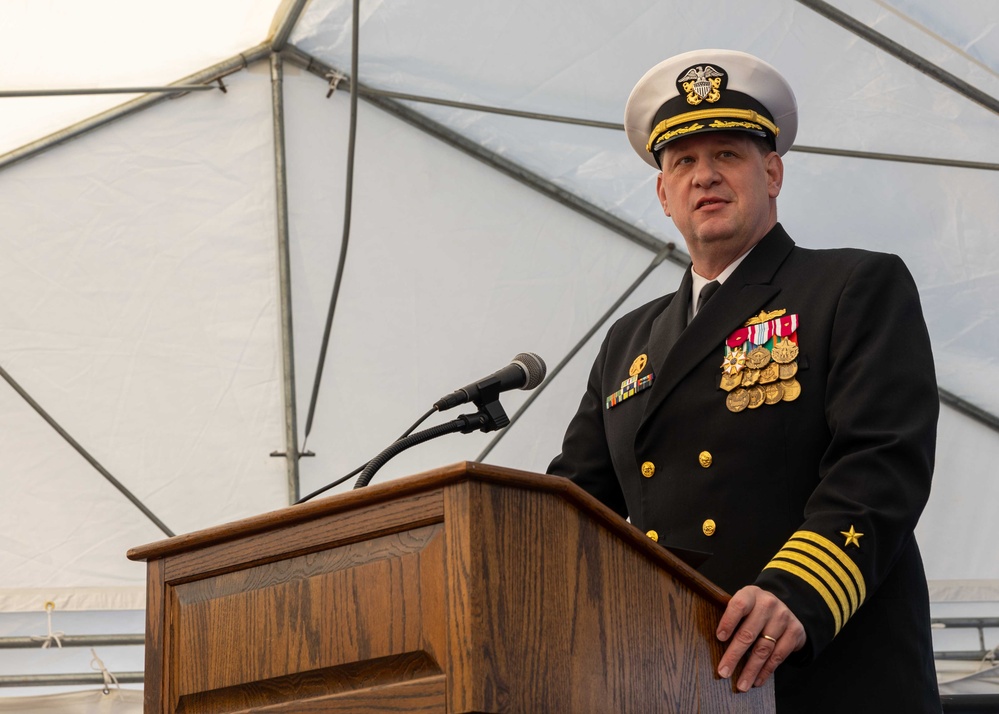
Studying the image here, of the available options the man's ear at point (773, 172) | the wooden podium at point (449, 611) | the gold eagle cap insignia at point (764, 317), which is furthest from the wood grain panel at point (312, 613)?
the man's ear at point (773, 172)

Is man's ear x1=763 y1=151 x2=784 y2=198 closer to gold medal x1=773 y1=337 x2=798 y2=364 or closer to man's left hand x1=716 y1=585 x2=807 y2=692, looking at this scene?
gold medal x1=773 y1=337 x2=798 y2=364

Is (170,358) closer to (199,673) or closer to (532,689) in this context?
(199,673)

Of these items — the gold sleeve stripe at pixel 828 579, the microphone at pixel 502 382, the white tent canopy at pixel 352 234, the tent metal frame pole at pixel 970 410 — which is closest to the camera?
the gold sleeve stripe at pixel 828 579

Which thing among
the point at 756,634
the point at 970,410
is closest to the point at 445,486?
the point at 756,634

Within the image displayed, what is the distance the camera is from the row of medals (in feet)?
5.38

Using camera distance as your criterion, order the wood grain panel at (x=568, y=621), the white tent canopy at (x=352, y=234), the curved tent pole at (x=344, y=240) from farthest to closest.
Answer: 1. the white tent canopy at (x=352, y=234)
2. the curved tent pole at (x=344, y=240)
3. the wood grain panel at (x=568, y=621)

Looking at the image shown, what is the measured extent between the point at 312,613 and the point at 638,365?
0.92 metres

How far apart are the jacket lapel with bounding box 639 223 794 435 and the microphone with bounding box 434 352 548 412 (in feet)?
0.68

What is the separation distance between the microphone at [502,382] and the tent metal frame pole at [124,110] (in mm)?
2840

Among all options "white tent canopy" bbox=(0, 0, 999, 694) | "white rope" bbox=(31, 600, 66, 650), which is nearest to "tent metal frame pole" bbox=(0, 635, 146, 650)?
"white rope" bbox=(31, 600, 66, 650)

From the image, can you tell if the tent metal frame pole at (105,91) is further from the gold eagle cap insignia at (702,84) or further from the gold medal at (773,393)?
the gold medal at (773,393)

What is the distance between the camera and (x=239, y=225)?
13.8 feet

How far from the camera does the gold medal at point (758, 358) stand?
168 centimetres

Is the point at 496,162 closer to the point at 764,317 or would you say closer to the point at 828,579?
the point at 764,317
